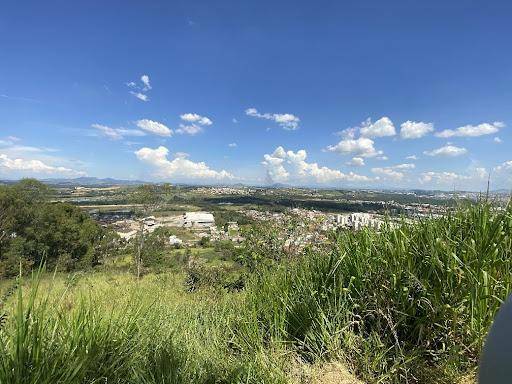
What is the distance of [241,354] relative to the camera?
2.78 meters

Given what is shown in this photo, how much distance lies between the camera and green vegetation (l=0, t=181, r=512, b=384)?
215 centimetres

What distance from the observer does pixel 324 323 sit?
2.91 meters

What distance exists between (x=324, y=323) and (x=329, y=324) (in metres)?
0.13

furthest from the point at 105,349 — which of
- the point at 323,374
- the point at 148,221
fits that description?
the point at 148,221

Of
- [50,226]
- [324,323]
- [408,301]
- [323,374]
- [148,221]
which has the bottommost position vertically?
[50,226]

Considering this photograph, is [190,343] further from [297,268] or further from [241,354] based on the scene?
[297,268]

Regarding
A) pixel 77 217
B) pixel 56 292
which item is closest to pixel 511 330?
pixel 56 292

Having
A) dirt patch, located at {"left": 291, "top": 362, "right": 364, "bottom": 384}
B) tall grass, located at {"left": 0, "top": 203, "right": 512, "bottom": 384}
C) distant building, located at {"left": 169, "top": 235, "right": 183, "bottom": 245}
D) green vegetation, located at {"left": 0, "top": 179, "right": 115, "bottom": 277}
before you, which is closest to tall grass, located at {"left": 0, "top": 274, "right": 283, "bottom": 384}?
tall grass, located at {"left": 0, "top": 203, "right": 512, "bottom": 384}

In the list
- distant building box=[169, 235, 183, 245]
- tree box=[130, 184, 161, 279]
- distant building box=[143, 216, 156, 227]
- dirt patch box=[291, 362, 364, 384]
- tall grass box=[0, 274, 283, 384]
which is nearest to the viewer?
tall grass box=[0, 274, 283, 384]

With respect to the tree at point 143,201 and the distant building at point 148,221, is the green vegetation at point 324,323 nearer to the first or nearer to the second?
the tree at point 143,201

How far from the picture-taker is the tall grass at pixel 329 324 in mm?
2146

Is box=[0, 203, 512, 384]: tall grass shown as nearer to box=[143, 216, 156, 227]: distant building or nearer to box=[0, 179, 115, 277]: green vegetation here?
box=[143, 216, 156, 227]: distant building

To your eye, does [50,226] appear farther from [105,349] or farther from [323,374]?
[323,374]

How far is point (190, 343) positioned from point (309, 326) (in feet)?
3.24
